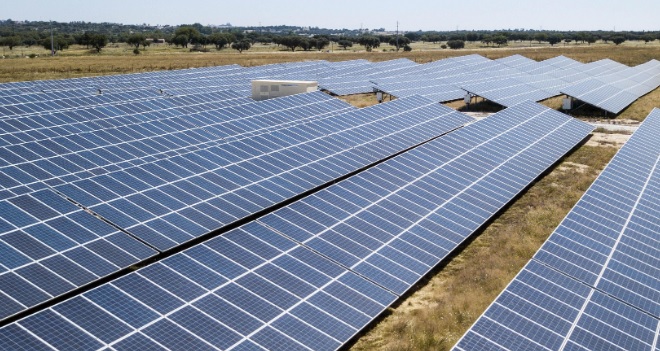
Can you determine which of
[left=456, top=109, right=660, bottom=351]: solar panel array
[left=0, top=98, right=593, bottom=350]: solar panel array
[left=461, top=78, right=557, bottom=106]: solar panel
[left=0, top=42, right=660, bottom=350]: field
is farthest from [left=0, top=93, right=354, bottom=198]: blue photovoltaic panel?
[left=461, top=78, right=557, bottom=106]: solar panel

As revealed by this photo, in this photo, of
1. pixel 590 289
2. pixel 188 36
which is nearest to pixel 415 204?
pixel 590 289

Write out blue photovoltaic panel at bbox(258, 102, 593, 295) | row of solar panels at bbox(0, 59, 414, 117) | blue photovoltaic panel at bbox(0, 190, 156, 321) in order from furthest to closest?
row of solar panels at bbox(0, 59, 414, 117)
blue photovoltaic panel at bbox(258, 102, 593, 295)
blue photovoltaic panel at bbox(0, 190, 156, 321)

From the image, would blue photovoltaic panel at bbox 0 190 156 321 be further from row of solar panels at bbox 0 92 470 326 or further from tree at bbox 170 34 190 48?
tree at bbox 170 34 190 48

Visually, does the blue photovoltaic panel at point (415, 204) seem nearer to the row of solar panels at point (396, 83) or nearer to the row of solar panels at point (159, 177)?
the row of solar panels at point (159, 177)

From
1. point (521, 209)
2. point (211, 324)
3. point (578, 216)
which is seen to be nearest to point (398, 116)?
point (521, 209)

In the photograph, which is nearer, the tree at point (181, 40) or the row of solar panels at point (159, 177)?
the row of solar panels at point (159, 177)

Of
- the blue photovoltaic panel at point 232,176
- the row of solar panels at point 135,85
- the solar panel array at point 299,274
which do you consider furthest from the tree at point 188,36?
the solar panel array at point 299,274
